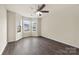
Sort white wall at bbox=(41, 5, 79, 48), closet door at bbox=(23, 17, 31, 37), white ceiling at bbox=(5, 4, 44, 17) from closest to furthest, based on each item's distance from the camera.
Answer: white ceiling at bbox=(5, 4, 44, 17)
white wall at bbox=(41, 5, 79, 48)
closet door at bbox=(23, 17, 31, 37)

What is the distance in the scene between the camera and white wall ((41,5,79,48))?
3.96m

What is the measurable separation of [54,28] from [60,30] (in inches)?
29.2

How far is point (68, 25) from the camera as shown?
14.9 feet

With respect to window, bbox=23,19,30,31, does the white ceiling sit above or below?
above

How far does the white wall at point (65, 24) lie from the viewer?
13.0 feet

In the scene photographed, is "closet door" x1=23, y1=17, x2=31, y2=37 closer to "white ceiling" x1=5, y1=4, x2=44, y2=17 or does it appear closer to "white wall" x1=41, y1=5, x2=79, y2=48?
"white wall" x1=41, y1=5, x2=79, y2=48

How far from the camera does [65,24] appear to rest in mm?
4750

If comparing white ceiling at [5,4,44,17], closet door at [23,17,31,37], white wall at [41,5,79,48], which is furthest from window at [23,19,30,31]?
white ceiling at [5,4,44,17]

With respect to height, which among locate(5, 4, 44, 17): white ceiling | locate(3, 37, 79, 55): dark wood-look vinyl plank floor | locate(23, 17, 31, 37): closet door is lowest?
locate(3, 37, 79, 55): dark wood-look vinyl plank floor

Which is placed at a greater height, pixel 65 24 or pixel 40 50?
pixel 65 24

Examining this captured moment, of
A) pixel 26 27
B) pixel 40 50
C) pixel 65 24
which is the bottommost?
pixel 40 50

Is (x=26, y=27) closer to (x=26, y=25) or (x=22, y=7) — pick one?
(x=26, y=25)

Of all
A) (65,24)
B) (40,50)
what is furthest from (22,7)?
(65,24)
